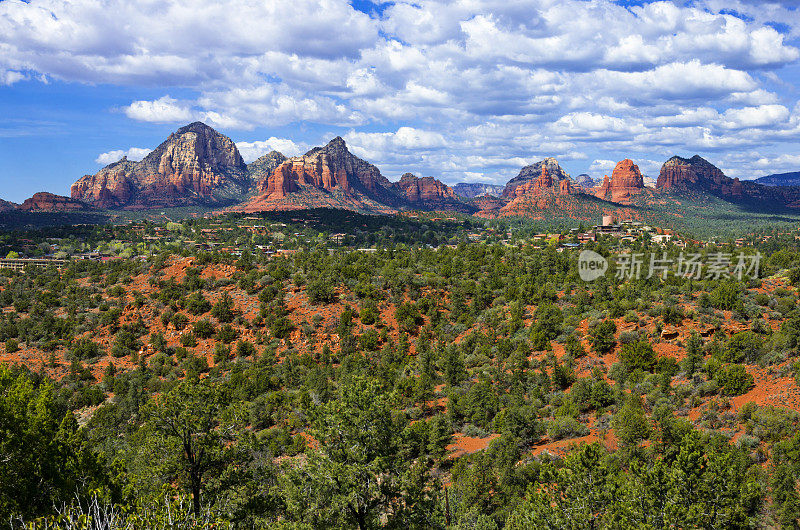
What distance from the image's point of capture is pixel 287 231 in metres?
141

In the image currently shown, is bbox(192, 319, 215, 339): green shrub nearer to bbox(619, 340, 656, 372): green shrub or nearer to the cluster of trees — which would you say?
the cluster of trees

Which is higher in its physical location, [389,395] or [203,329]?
[389,395]

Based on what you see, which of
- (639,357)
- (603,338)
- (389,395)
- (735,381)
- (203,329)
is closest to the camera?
(389,395)

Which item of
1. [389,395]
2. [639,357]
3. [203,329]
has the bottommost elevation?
[203,329]

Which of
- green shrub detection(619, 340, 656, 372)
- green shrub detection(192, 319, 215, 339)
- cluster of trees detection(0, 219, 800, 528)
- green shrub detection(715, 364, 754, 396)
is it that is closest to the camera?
cluster of trees detection(0, 219, 800, 528)

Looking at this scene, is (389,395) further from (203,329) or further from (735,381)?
(203,329)

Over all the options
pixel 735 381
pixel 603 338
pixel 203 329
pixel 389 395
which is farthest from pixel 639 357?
pixel 203 329

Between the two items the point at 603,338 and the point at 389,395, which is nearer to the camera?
the point at 389,395

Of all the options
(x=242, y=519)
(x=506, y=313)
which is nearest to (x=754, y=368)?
(x=506, y=313)

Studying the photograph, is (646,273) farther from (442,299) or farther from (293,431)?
(293,431)

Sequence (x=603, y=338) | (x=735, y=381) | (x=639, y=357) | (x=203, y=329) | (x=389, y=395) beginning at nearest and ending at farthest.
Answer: (x=389, y=395) → (x=735, y=381) → (x=639, y=357) → (x=603, y=338) → (x=203, y=329)

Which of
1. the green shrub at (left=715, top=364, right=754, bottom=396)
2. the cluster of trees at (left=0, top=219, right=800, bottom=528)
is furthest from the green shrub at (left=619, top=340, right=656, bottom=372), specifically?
the green shrub at (left=715, top=364, right=754, bottom=396)

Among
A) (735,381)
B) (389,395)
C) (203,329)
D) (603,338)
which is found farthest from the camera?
(203,329)

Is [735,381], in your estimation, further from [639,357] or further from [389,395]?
[389,395]
